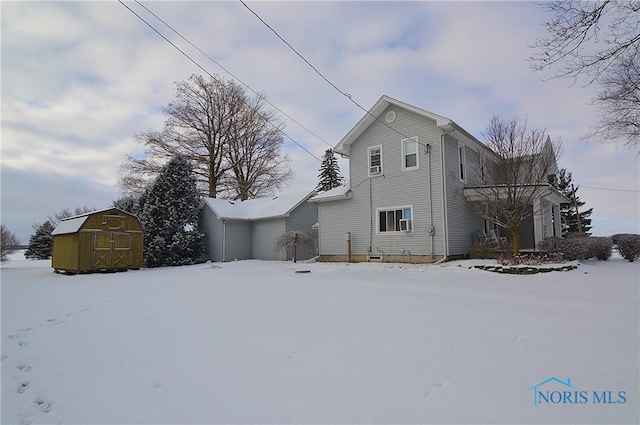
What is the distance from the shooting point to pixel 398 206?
14.9 metres

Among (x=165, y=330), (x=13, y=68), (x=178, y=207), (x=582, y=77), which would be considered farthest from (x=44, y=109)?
(x=582, y=77)

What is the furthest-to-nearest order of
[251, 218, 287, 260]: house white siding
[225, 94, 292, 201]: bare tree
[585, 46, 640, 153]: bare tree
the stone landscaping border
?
[225, 94, 292, 201]: bare tree, [251, 218, 287, 260]: house white siding, [585, 46, 640, 153]: bare tree, the stone landscaping border

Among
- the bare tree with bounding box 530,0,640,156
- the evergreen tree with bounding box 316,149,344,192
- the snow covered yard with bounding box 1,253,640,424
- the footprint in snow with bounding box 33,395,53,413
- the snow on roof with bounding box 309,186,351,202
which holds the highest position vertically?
the evergreen tree with bounding box 316,149,344,192

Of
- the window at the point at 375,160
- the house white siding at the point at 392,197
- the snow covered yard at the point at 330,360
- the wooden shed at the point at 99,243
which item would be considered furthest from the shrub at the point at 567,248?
the wooden shed at the point at 99,243

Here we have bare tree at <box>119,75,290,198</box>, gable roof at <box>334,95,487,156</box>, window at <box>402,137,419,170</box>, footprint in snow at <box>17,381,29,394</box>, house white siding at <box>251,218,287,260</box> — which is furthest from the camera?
bare tree at <box>119,75,290,198</box>

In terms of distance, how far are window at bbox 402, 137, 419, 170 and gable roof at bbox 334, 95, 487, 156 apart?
1187mm

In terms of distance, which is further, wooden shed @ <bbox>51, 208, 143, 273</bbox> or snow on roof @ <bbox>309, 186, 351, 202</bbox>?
snow on roof @ <bbox>309, 186, 351, 202</bbox>

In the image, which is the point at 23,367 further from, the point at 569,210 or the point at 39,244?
the point at 569,210

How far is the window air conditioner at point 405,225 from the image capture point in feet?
47.3

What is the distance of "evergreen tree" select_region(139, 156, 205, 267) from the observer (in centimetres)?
1905

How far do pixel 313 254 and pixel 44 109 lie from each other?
13480mm

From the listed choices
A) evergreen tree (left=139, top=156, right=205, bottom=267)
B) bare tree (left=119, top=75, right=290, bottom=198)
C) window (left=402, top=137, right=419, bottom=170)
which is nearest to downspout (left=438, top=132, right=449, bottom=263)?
window (left=402, top=137, right=419, bottom=170)

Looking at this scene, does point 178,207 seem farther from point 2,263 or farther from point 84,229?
point 2,263

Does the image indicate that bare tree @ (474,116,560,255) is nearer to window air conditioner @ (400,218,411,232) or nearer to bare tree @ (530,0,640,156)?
window air conditioner @ (400,218,411,232)
